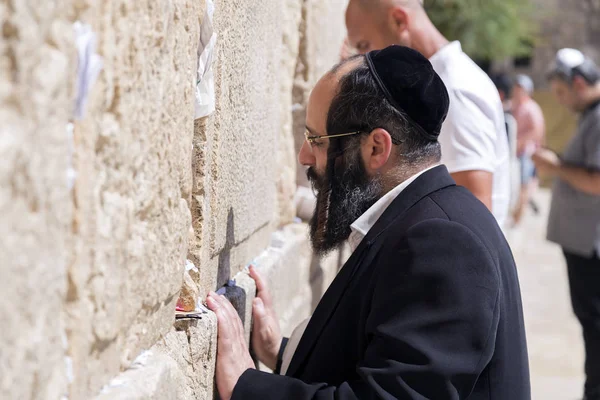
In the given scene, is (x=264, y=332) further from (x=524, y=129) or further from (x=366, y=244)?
(x=524, y=129)

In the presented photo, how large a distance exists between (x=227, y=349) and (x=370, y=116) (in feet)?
2.23

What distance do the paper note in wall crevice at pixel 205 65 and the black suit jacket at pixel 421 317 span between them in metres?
0.49

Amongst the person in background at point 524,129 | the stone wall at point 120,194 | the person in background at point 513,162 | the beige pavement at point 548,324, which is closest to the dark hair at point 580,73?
the beige pavement at point 548,324

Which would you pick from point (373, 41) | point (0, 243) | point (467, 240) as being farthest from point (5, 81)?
point (373, 41)

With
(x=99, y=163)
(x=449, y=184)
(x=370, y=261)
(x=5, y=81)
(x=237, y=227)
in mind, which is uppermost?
(x=5, y=81)

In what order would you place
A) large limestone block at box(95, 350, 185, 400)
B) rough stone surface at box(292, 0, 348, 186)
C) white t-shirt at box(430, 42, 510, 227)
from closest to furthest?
1. large limestone block at box(95, 350, 185, 400)
2. white t-shirt at box(430, 42, 510, 227)
3. rough stone surface at box(292, 0, 348, 186)

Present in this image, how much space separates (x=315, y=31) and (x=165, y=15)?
2418 mm

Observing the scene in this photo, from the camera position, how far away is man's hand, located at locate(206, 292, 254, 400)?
2141 millimetres

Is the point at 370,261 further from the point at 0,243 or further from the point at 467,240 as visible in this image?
the point at 0,243

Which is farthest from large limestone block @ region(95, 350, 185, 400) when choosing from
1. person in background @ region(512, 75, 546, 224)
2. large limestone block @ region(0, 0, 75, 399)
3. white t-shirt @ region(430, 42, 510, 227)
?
person in background @ region(512, 75, 546, 224)

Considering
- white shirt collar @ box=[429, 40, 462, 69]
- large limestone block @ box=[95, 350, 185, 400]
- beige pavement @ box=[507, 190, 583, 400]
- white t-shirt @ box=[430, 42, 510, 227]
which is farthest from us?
beige pavement @ box=[507, 190, 583, 400]

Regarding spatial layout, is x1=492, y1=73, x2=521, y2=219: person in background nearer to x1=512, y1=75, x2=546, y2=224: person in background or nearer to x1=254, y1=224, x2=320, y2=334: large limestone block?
x1=512, y1=75, x2=546, y2=224: person in background

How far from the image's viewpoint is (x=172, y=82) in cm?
173

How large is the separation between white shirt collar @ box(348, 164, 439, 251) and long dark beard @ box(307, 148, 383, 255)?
0.07ft
